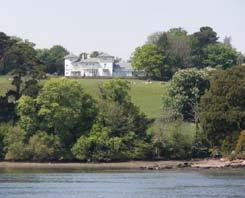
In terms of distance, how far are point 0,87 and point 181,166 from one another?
5781 centimetres

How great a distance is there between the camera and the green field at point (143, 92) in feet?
531

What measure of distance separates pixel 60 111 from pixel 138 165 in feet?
45.6

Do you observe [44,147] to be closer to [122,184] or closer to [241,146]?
[241,146]

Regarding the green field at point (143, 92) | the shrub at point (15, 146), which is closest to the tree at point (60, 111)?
the shrub at point (15, 146)

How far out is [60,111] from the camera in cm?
12781

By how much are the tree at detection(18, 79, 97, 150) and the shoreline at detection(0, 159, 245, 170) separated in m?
6.13

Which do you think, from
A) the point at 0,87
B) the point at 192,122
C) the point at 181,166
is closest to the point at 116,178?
the point at 181,166

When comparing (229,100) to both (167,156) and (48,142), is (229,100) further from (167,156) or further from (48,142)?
(48,142)

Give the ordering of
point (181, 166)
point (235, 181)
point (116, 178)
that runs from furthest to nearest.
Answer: point (181, 166) → point (116, 178) → point (235, 181)

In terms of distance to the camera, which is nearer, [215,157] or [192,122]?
[215,157]

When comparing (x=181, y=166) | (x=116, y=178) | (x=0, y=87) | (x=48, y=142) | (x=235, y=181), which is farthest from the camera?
(x=0, y=87)

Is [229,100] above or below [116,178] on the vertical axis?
above

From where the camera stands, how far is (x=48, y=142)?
12569 cm

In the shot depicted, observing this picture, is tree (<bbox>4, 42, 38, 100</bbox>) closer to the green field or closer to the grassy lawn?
the green field
